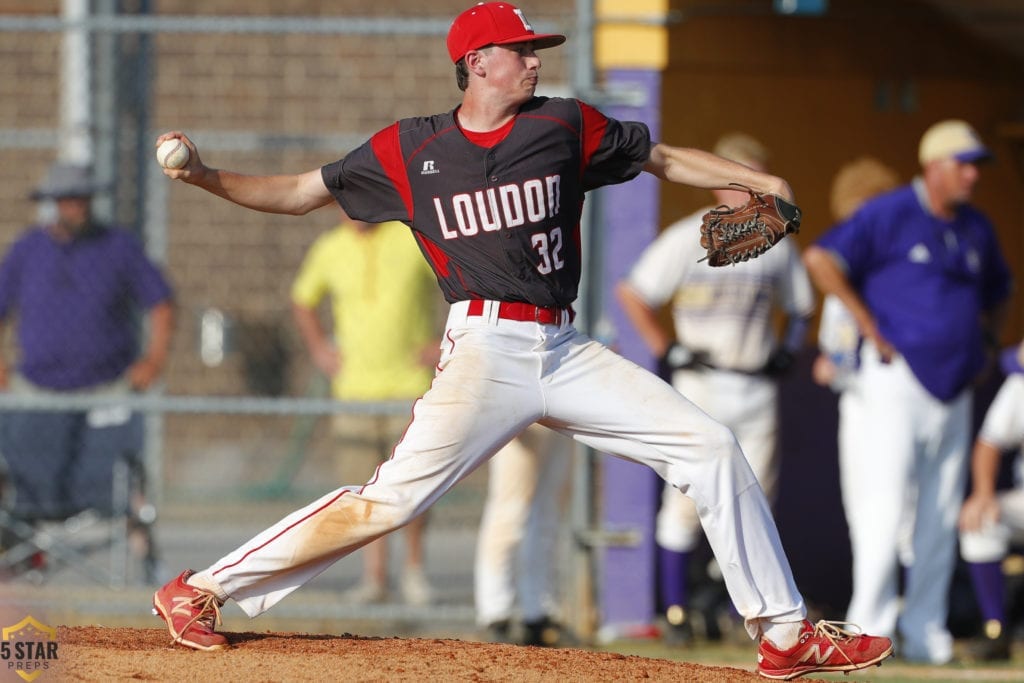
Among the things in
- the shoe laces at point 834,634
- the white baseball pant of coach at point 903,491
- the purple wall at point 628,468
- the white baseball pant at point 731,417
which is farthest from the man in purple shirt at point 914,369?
the shoe laces at point 834,634

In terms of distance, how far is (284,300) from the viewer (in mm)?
12203

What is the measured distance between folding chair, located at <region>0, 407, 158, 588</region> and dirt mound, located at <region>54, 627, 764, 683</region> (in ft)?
9.85

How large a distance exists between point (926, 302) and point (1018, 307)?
2.39 m

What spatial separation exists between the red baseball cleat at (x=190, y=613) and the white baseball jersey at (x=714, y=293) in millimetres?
3309

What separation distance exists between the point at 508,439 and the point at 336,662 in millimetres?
830

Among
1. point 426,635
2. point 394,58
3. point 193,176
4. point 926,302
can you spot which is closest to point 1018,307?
point 926,302

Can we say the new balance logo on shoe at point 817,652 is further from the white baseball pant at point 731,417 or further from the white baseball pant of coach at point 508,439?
the white baseball pant at point 731,417

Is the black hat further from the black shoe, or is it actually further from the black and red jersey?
the black and red jersey

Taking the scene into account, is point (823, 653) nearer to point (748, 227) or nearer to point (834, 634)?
point (834, 634)

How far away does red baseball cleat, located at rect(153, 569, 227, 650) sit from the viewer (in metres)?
4.88

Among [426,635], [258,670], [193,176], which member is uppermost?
[193,176]

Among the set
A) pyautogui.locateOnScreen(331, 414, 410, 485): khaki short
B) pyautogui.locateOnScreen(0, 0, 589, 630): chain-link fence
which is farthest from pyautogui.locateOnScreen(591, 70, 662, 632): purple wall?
pyautogui.locateOnScreen(0, 0, 589, 630): chain-link fence

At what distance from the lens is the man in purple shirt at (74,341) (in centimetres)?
817

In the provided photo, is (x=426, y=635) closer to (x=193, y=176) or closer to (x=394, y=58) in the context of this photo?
(x=193, y=176)
